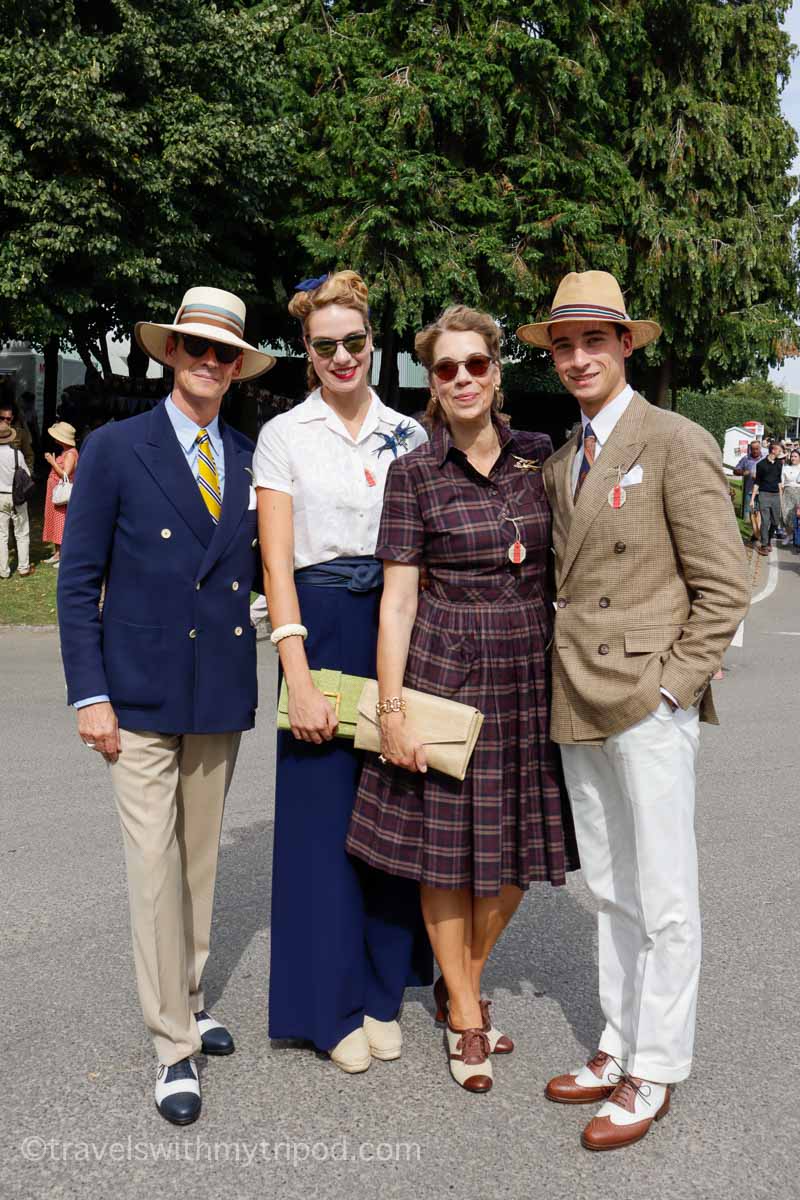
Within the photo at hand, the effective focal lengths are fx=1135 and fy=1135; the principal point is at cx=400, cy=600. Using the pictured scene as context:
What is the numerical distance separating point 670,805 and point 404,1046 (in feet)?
3.88

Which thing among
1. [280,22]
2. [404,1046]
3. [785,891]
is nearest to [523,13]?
[280,22]

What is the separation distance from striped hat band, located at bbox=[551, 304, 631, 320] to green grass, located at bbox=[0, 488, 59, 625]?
9688 millimetres

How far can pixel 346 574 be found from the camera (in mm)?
3248

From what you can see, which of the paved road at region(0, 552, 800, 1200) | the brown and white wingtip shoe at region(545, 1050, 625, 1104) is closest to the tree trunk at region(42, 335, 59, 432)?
the paved road at region(0, 552, 800, 1200)

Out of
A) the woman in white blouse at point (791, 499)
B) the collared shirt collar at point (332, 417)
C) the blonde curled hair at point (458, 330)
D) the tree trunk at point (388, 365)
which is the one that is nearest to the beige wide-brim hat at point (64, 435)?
the tree trunk at point (388, 365)

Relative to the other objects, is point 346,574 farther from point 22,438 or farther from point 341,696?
point 22,438

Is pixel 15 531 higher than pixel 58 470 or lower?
lower

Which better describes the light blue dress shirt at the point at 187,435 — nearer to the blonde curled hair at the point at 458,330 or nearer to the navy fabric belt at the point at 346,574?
the navy fabric belt at the point at 346,574

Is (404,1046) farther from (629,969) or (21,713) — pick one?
(21,713)

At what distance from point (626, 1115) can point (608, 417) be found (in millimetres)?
1798

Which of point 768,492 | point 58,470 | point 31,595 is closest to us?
point 31,595

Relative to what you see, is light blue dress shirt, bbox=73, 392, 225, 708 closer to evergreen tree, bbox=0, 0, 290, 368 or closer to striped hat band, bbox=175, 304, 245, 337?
striped hat band, bbox=175, 304, 245, 337

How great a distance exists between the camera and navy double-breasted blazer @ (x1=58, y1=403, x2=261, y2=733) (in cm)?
303

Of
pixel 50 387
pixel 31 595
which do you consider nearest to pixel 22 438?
pixel 31 595
